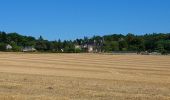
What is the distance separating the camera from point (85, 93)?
59.7 ft

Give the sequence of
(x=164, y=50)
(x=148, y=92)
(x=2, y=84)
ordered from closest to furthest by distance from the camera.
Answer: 1. (x=148, y=92)
2. (x=2, y=84)
3. (x=164, y=50)

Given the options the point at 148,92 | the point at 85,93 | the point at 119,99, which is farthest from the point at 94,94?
the point at 148,92

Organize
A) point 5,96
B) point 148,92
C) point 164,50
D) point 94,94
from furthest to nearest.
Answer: point 164,50 → point 148,92 → point 94,94 → point 5,96

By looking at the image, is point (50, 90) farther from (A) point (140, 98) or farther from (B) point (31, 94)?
(A) point (140, 98)

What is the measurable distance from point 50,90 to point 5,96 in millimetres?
3027

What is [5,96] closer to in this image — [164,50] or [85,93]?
[85,93]

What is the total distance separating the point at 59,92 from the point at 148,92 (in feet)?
12.4

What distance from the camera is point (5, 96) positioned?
16312mm

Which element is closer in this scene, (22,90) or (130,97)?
(130,97)

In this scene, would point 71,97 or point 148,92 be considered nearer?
point 71,97

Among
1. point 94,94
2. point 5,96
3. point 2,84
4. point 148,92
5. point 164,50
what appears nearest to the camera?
point 5,96

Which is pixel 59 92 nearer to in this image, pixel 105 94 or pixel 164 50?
pixel 105 94

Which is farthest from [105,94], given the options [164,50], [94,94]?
[164,50]

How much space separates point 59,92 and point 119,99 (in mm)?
2783
